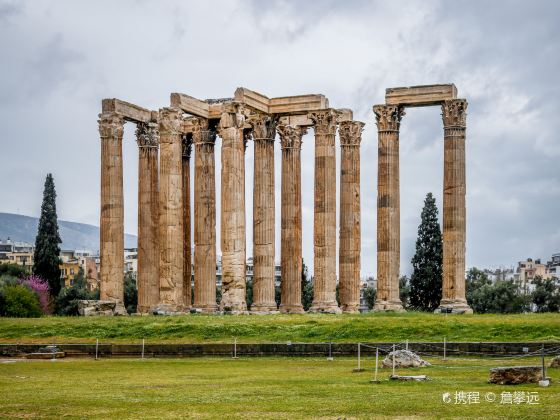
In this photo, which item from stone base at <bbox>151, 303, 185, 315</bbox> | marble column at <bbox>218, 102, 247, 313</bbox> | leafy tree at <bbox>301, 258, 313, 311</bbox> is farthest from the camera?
leafy tree at <bbox>301, 258, 313, 311</bbox>

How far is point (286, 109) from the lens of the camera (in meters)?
76.4

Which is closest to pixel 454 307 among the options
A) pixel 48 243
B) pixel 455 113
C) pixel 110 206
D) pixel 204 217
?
pixel 455 113

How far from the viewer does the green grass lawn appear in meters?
26.9

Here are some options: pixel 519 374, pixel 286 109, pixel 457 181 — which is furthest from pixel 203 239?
pixel 519 374

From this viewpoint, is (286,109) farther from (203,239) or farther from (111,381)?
(111,381)

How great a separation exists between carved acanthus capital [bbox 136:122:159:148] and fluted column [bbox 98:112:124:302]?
447 centimetres

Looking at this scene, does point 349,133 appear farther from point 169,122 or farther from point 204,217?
point 169,122

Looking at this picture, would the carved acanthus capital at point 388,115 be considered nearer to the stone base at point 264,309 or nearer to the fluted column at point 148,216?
the stone base at point 264,309

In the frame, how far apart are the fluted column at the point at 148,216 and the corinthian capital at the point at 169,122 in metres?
7.08

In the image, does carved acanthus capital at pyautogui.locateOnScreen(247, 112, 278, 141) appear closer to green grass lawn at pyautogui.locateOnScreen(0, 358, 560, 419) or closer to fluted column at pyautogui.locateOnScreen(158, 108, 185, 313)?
fluted column at pyautogui.locateOnScreen(158, 108, 185, 313)

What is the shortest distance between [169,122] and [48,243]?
163ft

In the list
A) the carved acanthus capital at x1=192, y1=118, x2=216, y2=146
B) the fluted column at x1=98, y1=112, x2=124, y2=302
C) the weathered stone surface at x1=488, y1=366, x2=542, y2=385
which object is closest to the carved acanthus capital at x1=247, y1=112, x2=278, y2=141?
the carved acanthus capital at x1=192, y1=118, x2=216, y2=146

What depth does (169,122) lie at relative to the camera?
236ft
